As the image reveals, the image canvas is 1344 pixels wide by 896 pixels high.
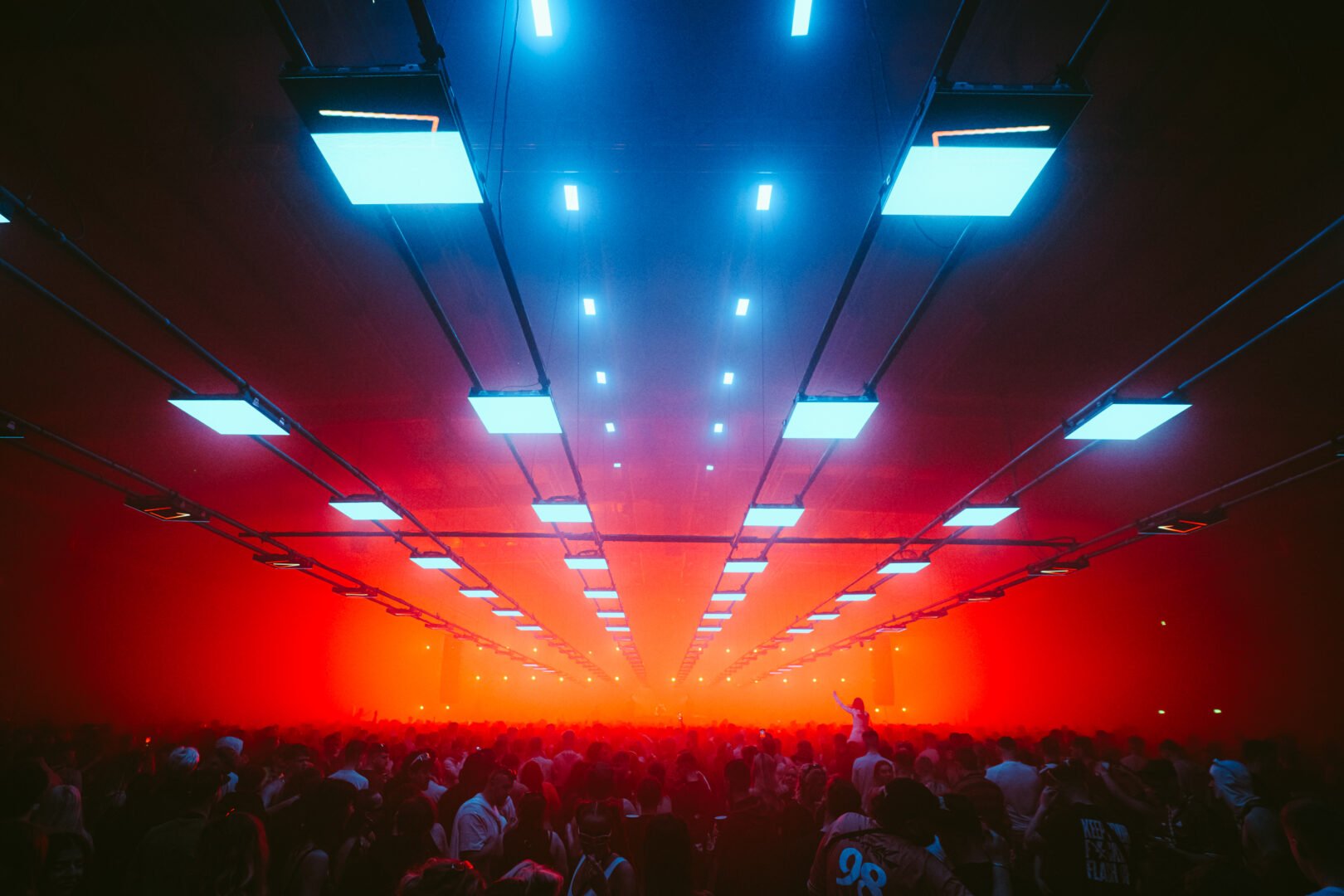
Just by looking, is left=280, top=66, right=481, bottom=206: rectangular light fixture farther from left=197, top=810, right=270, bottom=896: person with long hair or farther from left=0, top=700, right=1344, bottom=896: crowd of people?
left=197, top=810, right=270, bottom=896: person with long hair

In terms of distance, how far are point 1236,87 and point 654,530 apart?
38.4 feet

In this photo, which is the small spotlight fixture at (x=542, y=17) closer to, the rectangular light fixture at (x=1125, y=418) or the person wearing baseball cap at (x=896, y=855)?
the person wearing baseball cap at (x=896, y=855)

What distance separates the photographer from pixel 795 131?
4.36 m

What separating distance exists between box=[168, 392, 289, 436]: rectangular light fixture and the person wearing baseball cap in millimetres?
6254

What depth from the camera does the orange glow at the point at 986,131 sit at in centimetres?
274

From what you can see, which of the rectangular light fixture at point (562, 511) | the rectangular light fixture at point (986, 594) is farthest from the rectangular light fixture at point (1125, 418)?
the rectangular light fixture at point (986, 594)

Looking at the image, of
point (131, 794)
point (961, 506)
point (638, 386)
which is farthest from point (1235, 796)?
point (131, 794)

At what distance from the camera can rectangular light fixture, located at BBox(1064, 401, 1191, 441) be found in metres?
5.56

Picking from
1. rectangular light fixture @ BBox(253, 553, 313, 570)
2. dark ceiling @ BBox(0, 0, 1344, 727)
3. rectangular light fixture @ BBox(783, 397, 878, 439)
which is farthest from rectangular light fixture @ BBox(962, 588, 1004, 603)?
rectangular light fixture @ BBox(253, 553, 313, 570)

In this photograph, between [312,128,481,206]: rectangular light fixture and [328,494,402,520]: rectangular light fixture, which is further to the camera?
[328,494,402,520]: rectangular light fixture

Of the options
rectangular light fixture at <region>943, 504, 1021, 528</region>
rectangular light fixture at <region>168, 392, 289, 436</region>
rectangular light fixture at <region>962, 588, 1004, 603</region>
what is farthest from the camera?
rectangular light fixture at <region>962, 588, 1004, 603</region>

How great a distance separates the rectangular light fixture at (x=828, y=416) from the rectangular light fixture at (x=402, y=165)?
10.8 feet

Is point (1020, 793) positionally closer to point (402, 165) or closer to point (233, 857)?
point (233, 857)

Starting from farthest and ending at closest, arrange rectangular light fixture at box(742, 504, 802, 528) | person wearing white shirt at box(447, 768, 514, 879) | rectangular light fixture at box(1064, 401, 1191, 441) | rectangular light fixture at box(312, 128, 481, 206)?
rectangular light fixture at box(742, 504, 802, 528) < rectangular light fixture at box(1064, 401, 1191, 441) < person wearing white shirt at box(447, 768, 514, 879) < rectangular light fixture at box(312, 128, 481, 206)
